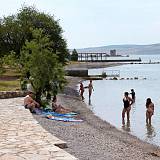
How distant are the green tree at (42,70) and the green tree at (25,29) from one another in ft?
93.5

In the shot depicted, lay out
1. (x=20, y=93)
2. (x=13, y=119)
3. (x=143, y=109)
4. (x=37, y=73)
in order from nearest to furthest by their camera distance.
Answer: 1. (x=13, y=119)
2. (x=37, y=73)
3. (x=20, y=93)
4. (x=143, y=109)

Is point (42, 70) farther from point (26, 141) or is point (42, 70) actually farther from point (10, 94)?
point (26, 141)

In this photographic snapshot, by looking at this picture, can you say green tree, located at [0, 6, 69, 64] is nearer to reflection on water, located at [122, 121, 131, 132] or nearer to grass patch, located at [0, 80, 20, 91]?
grass patch, located at [0, 80, 20, 91]

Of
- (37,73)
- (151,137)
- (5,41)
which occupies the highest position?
(5,41)

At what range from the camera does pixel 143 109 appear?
31.5 m

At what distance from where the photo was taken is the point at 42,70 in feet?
70.3

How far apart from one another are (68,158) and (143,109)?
2263cm

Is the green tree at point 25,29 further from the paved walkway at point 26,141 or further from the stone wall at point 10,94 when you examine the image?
the paved walkway at point 26,141

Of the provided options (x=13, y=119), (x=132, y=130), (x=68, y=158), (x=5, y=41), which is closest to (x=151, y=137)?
(x=132, y=130)

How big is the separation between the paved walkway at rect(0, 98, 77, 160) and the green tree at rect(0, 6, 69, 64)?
116ft

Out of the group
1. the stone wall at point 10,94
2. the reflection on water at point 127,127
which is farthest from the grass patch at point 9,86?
the reflection on water at point 127,127

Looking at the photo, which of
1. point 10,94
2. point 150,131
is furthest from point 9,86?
point 150,131

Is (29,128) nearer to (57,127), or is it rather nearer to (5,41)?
(57,127)

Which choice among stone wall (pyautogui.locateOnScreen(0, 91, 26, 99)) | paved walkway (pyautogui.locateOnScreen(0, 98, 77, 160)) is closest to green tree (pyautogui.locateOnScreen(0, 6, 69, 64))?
stone wall (pyautogui.locateOnScreen(0, 91, 26, 99))
